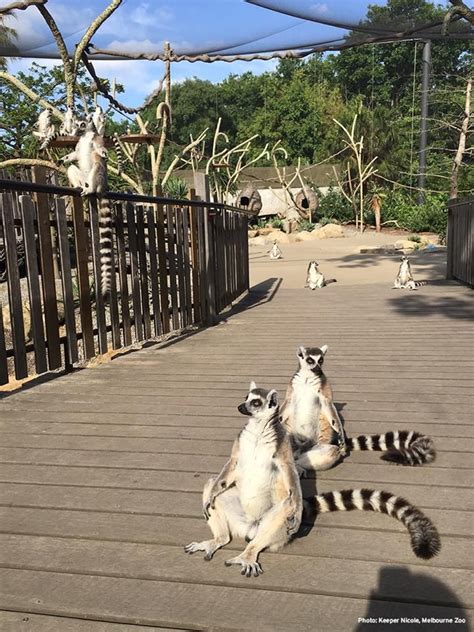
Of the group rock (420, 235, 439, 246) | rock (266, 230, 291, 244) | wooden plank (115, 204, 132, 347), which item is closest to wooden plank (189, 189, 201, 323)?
wooden plank (115, 204, 132, 347)

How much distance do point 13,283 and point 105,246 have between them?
1240 mm

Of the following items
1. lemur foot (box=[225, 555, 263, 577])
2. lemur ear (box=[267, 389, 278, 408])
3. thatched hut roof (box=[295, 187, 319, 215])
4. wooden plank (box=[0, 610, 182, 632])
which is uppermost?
thatched hut roof (box=[295, 187, 319, 215])

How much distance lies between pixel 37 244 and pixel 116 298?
3.14 feet

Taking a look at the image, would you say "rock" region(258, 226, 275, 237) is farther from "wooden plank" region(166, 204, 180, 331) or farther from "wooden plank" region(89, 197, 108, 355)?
"wooden plank" region(89, 197, 108, 355)

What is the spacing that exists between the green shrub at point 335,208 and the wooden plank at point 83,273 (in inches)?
1079

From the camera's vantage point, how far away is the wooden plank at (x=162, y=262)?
6.25 metres

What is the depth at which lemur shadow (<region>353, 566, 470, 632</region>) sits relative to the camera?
5.89 feet

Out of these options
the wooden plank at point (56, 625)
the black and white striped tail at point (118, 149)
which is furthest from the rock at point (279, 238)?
the wooden plank at point (56, 625)

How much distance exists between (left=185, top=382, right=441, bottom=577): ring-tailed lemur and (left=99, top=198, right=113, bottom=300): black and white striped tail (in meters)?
3.18

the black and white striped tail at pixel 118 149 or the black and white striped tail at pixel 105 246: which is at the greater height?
the black and white striped tail at pixel 118 149

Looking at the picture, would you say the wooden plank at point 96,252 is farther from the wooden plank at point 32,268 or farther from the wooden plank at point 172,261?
the wooden plank at point 172,261

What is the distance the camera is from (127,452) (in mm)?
3227

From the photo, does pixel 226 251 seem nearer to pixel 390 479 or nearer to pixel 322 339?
pixel 322 339

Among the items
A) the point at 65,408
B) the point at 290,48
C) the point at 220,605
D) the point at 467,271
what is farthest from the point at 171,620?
the point at 290,48
